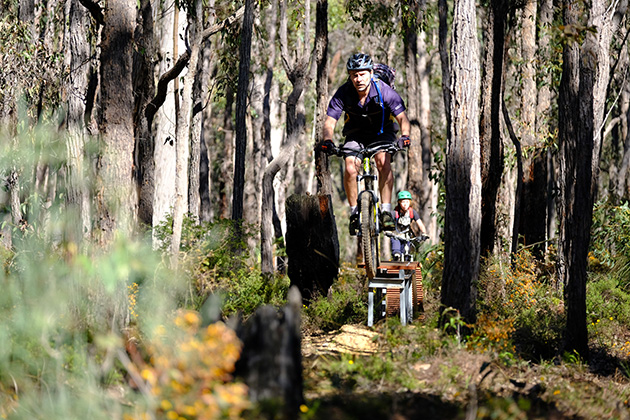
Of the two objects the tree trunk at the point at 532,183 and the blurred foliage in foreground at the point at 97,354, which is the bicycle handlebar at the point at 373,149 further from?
the tree trunk at the point at 532,183

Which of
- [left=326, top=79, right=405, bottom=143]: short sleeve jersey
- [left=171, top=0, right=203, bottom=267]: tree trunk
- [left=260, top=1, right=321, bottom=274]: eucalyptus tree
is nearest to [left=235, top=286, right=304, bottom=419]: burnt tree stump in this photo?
[left=326, top=79, right=405, bottom=143]: short sleeve jersey

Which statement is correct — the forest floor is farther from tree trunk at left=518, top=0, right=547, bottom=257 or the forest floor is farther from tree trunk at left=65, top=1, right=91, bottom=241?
tree trunk at left=518, top=0, right=547, bottom=257

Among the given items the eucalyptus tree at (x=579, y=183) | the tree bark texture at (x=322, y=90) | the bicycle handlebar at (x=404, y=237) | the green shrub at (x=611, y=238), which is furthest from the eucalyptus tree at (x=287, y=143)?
the eucalyptus tree at (x=579, y=183)

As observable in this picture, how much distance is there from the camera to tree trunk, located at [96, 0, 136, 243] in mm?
8234

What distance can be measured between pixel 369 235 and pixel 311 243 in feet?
5.07

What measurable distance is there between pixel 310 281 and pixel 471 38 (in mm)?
3815

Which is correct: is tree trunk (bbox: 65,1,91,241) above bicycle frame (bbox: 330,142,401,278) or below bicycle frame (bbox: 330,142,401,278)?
above

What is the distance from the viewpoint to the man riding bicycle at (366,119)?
28.9 feet

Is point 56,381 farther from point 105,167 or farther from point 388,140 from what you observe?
point 388,140

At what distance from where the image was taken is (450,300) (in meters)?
8.11

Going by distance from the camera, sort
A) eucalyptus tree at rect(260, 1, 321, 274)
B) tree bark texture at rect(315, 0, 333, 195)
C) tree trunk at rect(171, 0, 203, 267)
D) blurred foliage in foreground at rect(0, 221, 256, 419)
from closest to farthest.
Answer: blurred foliage in foreground at rect(0, 221, 256, 419) < tree bark texture at rect(315, 0, 333, 195) < tree trunk at rect(171, 0, 203, 267) < eucalyptus tree at rect(260, 1, 321, 274)

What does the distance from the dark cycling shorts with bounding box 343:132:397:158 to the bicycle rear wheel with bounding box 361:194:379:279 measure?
592 mm

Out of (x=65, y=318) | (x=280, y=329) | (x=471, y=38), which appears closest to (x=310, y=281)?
(x=471, y=38)

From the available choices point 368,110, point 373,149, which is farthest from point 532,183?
point 373,149
